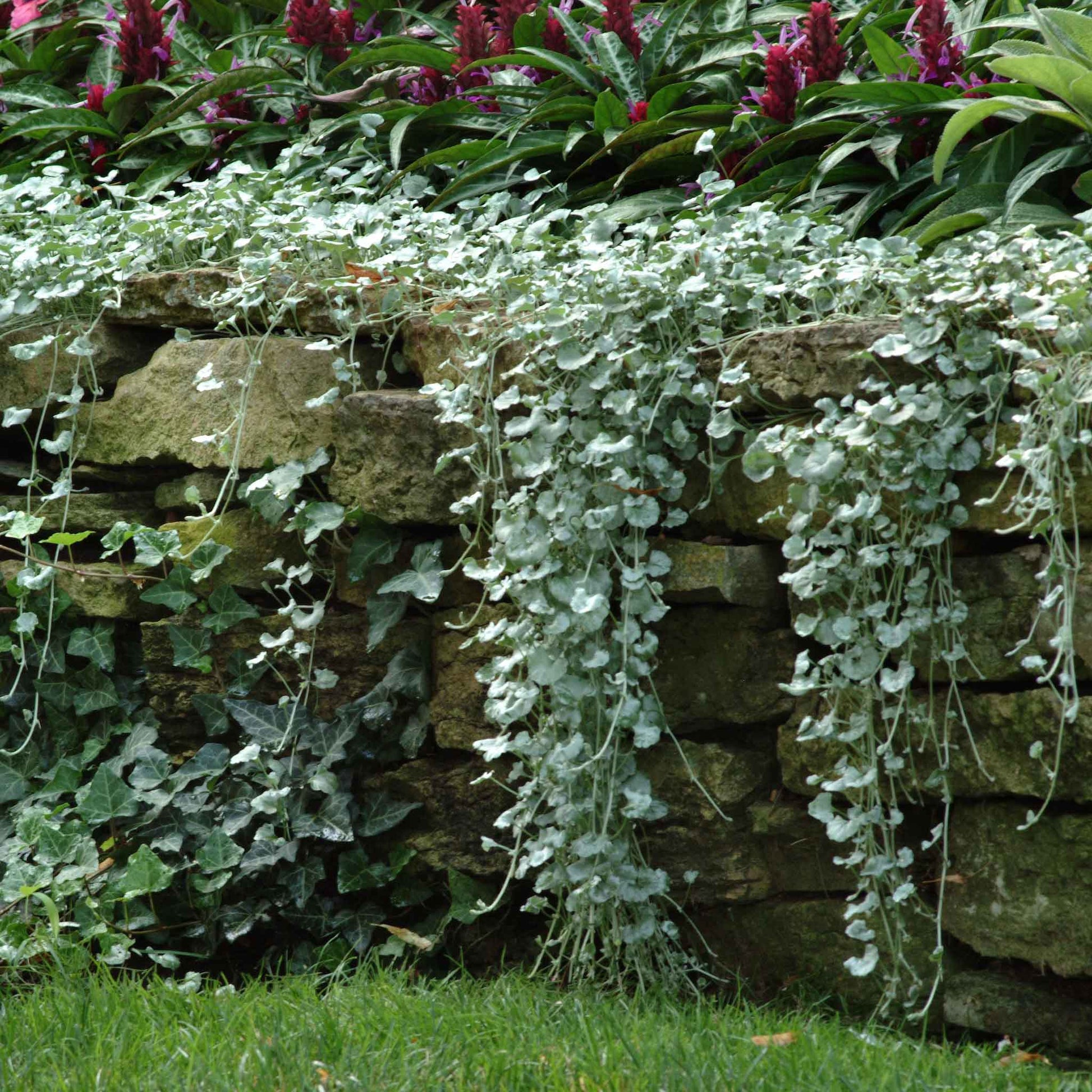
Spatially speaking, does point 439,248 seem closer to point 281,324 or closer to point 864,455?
point 281,324

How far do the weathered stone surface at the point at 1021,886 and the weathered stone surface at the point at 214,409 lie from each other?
4.33 ft

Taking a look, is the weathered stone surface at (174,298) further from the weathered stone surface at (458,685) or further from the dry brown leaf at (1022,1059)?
the dry brown leaf at (1022,1059)

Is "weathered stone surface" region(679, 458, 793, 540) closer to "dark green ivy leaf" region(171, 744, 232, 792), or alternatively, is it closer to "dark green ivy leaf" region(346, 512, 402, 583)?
"dark green ivy leaf" region(346, 512, 402, 583)

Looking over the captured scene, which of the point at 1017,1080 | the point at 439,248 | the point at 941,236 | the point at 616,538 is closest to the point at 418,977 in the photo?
the point at 616,538

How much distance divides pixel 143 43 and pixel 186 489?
1.82 metres

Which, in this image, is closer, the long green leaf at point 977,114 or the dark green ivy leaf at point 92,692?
the long green leaf at point 977,114

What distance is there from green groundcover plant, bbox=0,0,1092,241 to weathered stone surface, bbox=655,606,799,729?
2.76 feet

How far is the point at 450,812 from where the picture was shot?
2215mm

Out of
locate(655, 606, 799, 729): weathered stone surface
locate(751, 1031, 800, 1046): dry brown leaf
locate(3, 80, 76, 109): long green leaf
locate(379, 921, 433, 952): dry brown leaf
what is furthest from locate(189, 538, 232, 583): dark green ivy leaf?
locate(3, 80, 76, 109): long green leaf

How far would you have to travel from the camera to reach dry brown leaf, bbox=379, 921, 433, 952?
6.95 ft

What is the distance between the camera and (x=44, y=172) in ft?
9.71

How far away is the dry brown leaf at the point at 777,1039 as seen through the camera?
1628mm

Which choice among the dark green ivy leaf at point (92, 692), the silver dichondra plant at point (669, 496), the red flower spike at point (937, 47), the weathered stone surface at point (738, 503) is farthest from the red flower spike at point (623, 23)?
the dark green ivy leaf at point (92, 692)

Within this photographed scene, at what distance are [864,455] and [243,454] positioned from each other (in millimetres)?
1214
